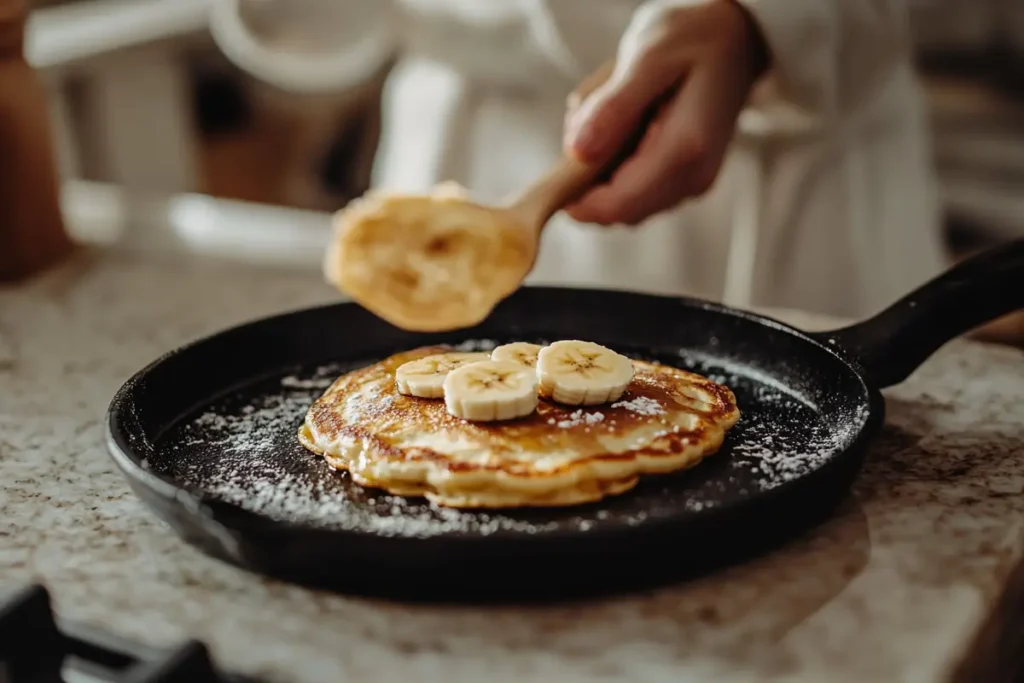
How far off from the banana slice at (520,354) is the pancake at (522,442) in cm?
7

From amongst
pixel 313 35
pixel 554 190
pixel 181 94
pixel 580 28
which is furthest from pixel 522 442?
pixel 181 94

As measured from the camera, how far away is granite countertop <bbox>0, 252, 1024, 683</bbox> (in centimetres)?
79

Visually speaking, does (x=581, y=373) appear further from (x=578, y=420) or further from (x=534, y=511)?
(x=534, y=511)

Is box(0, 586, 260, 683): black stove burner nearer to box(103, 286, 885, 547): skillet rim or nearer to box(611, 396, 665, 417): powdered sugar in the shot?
box(103, 286, 885, 547): skillet rim

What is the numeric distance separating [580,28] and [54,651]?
1.31 metres

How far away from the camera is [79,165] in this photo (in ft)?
11.3

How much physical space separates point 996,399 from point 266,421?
857 millimetres

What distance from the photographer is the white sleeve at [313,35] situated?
2064mm

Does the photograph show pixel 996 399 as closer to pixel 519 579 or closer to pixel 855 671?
pixel 855 671

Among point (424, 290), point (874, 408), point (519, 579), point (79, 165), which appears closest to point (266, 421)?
point (424, 290)

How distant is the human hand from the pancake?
0.31 m

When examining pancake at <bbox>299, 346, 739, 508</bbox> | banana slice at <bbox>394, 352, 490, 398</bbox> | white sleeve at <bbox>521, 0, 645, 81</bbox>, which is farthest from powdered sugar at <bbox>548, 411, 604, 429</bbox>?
white sleeve at <bbox>521, 0, 645, 81</bbox>

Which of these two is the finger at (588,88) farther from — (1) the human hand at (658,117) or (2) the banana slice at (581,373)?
(2) the banana slice at (581,373)

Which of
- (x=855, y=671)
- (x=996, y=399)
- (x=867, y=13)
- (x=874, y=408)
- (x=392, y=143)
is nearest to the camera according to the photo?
(x=855, y=671)
